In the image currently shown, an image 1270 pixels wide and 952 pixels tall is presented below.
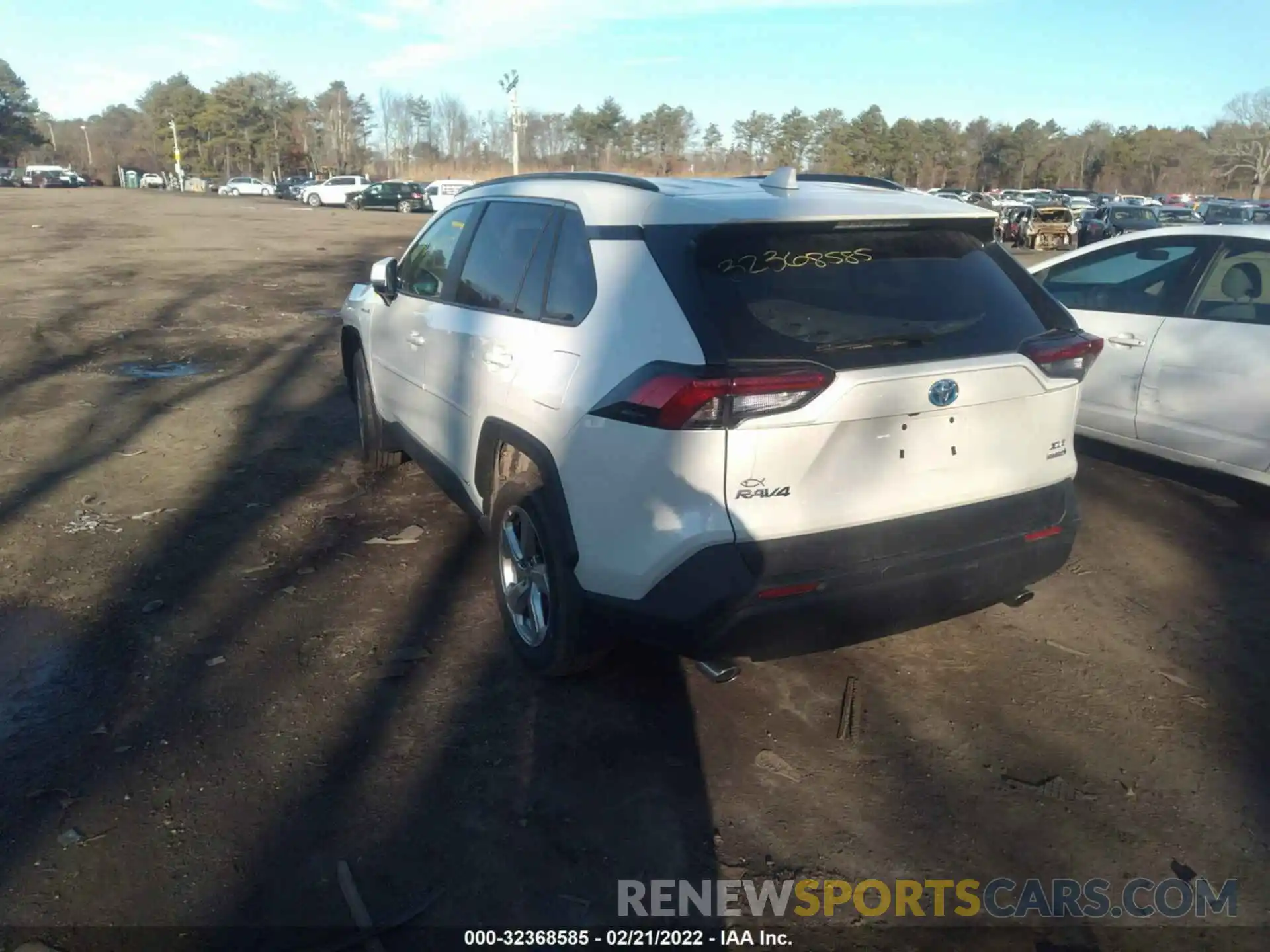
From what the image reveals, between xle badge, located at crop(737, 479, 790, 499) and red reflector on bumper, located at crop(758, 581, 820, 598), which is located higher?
xle badge, located at crop(737, 479, 790, 499)

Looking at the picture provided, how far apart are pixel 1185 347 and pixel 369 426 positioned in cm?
492

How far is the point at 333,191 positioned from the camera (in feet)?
181

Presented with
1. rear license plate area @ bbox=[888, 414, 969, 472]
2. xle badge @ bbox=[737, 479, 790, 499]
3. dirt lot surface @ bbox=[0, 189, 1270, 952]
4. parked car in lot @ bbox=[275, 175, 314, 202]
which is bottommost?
dirt lot surface @ bbox=[0, 189, 1270, 952]

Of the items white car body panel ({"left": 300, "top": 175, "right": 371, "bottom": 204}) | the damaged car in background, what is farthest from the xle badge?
white car body panel ({"left": 300, "top": 175, "right": 371, "bottom": 204})

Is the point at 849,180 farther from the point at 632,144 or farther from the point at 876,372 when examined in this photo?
the point at 632,144

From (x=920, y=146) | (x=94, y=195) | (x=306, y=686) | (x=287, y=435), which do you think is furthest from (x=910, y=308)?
(x=920, y=146)

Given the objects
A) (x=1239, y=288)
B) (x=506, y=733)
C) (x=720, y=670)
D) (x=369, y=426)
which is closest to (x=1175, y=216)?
(x=1239, y=288)

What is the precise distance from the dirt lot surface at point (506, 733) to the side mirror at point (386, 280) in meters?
1.27

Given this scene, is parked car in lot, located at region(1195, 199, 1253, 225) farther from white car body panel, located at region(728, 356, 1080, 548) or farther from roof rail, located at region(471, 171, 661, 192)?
white car body panel, located at region(728, 356, 1080, 548)

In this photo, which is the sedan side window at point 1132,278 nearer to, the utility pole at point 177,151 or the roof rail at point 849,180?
the roof rail at point 849,180

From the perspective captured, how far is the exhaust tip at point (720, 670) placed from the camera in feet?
11.0

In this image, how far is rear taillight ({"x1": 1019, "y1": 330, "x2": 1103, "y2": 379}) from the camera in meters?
3.39

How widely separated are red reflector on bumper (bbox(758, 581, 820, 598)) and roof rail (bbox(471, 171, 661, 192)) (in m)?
1.42

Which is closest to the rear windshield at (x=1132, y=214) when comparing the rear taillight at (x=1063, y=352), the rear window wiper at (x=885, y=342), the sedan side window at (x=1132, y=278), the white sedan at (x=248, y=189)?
the sedan side window at (x=1132, y=278)
